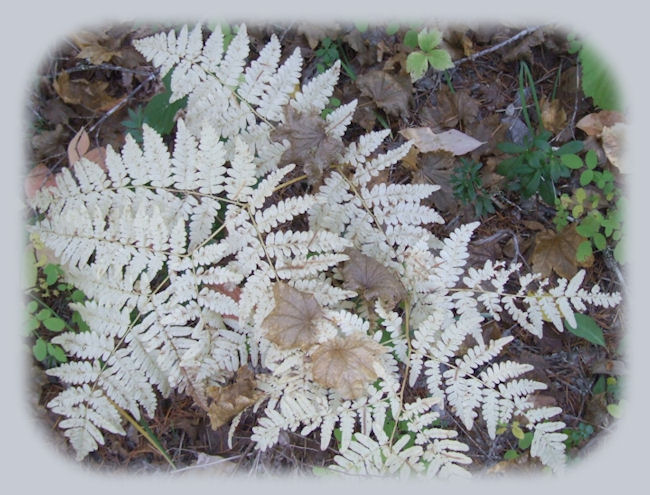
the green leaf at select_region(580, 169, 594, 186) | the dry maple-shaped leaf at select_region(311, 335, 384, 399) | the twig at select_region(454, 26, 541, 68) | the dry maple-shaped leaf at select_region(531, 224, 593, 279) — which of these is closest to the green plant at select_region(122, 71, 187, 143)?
the dry maple-shaped leaf at select_region(311, 335, 384, 399)

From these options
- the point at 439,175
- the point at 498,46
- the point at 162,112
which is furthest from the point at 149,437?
the point at 498,46

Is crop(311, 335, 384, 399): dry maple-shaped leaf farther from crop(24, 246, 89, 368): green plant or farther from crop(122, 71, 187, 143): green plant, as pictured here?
crop(122, 71, 187, 143): green plant

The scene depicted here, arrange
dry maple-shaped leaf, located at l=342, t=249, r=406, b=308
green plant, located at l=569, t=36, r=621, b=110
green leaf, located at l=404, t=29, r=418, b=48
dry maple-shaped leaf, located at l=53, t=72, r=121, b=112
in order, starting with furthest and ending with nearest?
dry maple-shaped leaf, located at l=53, t=72, r=121, b=112 → green leaf, located at l=404, t=29, r=418, b=48 → green plant, located at l=569, t=36, r=621, b=110 → dry maple-shaped leaf, located at l=342, t=249, r=406, b=308

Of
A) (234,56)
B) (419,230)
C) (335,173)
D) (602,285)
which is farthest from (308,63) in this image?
(602,285)

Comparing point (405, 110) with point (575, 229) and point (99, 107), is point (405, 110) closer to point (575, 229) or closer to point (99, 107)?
point (575, 229)

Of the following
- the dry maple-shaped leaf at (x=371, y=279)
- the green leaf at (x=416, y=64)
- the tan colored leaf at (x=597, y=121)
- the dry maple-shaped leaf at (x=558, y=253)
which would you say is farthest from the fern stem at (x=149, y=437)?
the tan colored leaf at (x=597, y=121)
